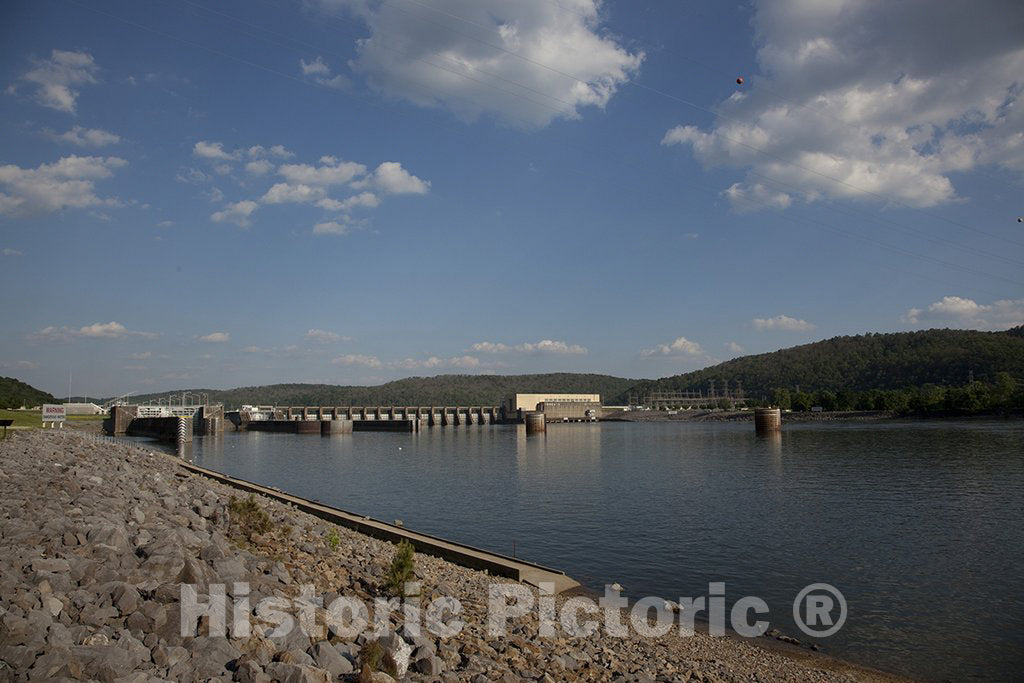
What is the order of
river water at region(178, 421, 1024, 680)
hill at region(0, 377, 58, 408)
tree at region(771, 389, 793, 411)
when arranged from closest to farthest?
1. river water at region(178, 421, 1024, 680)
2. hill at region(0, 377, 58, 408)
3. tree at region(771, 389, 793, 411)

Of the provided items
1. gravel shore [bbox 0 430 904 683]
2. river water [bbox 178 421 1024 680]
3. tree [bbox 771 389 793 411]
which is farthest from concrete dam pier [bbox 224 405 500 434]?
gravel shore [bbox 0 430 904 683]

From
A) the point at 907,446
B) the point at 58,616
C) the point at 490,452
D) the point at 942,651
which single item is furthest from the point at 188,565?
the point at 907,446

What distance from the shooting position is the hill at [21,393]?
141 meters

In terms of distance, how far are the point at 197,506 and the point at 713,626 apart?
42.5ft

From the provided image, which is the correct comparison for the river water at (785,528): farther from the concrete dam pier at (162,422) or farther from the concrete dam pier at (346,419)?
the concrete dam pier at (346,419)

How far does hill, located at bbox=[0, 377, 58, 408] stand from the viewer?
14065 cm

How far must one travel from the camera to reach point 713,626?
1509cm

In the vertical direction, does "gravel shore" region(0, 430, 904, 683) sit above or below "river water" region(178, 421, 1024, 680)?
above

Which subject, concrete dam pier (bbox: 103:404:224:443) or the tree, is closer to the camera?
concrete dam pier (bbox: 103:404:224:443)

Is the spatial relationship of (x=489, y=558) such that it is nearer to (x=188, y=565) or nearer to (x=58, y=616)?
(x=188, y=565)

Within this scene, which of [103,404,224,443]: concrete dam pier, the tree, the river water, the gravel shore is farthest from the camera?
the tree

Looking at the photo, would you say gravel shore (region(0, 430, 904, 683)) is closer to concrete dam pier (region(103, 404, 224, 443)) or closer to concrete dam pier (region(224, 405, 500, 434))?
concrete dam pier (region(103, 404, 224, 443))

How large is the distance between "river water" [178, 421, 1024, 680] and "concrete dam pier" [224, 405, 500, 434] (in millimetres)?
86993

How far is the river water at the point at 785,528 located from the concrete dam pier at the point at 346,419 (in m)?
87.0
